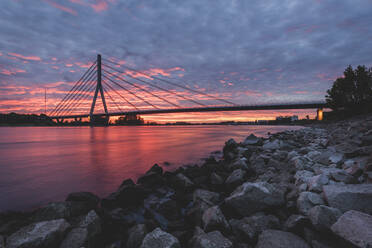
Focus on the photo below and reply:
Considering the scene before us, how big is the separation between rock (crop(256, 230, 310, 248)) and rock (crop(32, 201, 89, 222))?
2.77 meters

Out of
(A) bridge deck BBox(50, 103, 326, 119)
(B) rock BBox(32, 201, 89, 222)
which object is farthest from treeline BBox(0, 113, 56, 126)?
(B) rock BBox(32, 201, 89, 222)

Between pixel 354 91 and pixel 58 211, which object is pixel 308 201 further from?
pixel 354 91

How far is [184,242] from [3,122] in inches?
4096

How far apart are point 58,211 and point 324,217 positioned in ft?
11.5

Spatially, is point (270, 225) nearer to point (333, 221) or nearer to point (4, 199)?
point (333, 221)

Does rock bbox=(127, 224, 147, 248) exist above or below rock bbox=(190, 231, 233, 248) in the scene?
below

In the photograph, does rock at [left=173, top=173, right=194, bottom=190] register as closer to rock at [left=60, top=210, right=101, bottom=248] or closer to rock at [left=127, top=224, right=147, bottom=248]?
rock at [left=127, top=224, right=147, bottom=248]

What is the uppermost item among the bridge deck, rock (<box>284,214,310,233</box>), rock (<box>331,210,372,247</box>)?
the bridge deck

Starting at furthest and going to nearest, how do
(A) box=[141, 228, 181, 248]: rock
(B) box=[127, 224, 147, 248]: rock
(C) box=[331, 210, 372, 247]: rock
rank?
(B) box=[127, 224, 147, 248]: rock
(A) box=[141, 228, 181, 248]: rock
(C) box=[331, 210, 372, 247]: rock

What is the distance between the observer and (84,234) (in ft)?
6.81

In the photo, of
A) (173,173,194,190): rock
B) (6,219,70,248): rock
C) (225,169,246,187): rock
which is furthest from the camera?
(173,173,194,190): rock

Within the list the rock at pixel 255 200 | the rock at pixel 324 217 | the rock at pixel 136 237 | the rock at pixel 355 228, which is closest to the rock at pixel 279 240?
the rock at pixel 324 217

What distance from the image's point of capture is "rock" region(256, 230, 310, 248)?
1.66m

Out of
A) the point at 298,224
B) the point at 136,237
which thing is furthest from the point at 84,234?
the point at 298,224
